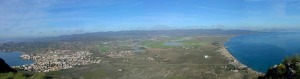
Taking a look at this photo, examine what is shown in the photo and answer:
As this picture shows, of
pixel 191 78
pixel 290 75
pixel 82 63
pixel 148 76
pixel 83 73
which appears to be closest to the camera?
pixel 290 75

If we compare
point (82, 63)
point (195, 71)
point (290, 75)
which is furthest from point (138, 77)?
point (290, 75)

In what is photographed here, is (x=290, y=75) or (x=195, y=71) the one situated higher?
(x=290, y=75)

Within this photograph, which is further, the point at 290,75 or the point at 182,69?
the point at 182,69

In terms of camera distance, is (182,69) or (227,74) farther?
(182,69)

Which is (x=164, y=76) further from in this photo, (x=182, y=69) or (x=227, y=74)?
(x=227, y=74)

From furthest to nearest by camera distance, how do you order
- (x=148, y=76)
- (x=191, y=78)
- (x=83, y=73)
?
(x=83, y=73), (x=148, y=76), (x=191, y=78)

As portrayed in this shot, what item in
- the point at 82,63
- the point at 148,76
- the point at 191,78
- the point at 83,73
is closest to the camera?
the point at 191,78

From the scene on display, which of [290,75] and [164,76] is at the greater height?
[290,75]

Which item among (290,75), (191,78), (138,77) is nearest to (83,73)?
(138,77)

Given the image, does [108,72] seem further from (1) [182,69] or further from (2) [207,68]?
(2) [207,68]
